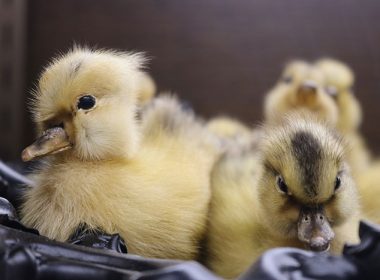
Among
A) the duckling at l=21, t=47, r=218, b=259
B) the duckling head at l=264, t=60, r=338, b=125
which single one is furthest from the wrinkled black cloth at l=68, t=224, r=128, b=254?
the duckling head at l=264, t=60, r=338, b=125

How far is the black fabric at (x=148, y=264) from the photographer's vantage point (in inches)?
17.9

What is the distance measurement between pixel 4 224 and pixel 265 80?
3.58ft

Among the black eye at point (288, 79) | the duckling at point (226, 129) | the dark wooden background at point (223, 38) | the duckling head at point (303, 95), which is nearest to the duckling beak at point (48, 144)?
the duckling head at point (303, 95)

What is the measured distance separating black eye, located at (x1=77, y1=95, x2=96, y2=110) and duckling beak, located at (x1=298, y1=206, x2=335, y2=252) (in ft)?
0.82

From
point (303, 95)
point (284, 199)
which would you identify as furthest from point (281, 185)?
point (303, 95)

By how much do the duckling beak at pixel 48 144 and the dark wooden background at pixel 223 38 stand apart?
2.86ft

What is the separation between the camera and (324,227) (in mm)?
637

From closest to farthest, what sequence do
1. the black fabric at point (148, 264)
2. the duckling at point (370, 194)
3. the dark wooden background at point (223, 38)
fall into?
the black fabric at point (148, 264) → the duckling at point (370, 194) → the dark wooden background at point (223, 38)

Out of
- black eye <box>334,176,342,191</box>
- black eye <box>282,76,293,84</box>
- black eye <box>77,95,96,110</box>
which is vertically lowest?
black eye <box>334,176,342,191</box>

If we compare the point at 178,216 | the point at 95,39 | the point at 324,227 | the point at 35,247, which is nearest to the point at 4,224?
the point at 35,247

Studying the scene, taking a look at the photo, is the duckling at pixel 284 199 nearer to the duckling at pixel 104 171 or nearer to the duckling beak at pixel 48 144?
the duckling at pixel 104 171

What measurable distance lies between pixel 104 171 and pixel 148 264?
23cm

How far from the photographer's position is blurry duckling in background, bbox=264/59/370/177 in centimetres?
114

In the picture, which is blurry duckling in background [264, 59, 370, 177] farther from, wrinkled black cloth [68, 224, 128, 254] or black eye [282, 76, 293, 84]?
wrinkled black cloth [68, 224, 128, 254]
